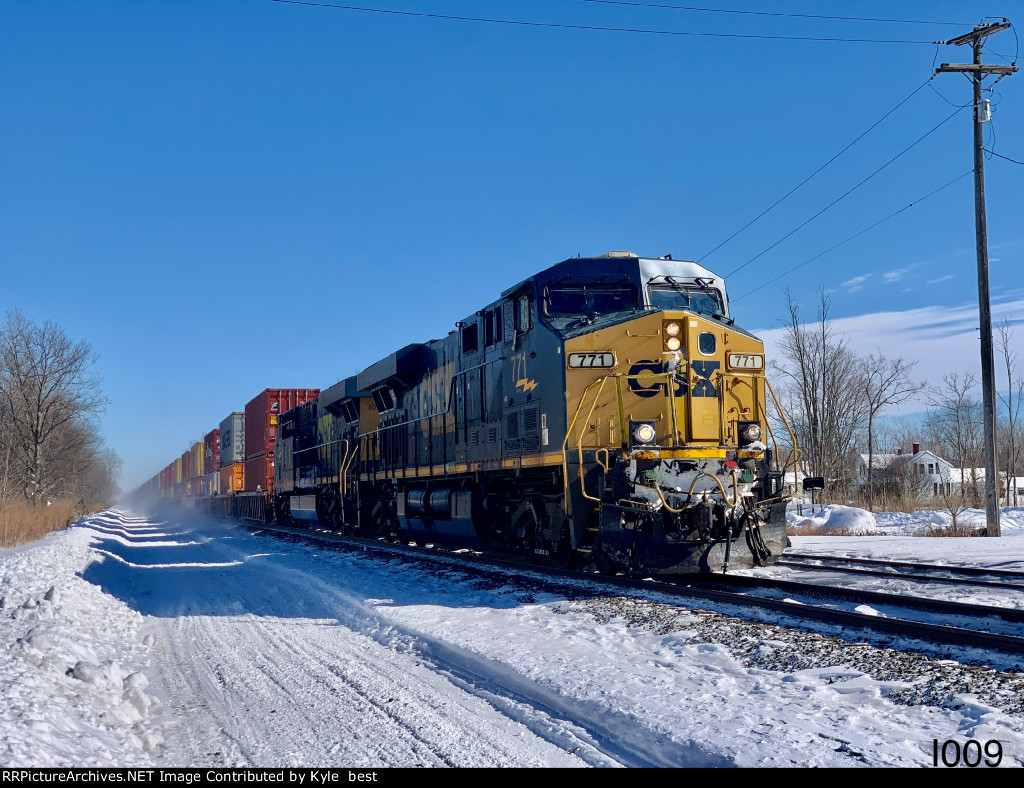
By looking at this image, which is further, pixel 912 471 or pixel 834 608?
pixel 912 471

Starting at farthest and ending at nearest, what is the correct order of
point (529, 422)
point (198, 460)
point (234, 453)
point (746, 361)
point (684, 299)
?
point (198, 460) < point (234, 453) < point (529, 422) < point (684, 299) < point (746, 361)

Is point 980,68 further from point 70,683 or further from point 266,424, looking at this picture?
point 266,424

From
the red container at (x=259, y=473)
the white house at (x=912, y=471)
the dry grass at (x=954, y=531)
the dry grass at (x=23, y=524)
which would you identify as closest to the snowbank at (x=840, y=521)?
the dry grass at (x=954, y=531)

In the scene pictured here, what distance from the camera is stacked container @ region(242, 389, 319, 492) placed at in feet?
103

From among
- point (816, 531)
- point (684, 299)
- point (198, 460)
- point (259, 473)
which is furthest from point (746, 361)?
point (198, 460)

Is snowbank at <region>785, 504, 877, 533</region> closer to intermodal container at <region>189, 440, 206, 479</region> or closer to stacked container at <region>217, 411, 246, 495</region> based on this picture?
stacked container at <region>217, 411, 246, 495</region>

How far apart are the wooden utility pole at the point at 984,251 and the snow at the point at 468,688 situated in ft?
36.5

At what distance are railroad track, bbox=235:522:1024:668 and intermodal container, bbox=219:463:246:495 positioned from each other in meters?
27.5

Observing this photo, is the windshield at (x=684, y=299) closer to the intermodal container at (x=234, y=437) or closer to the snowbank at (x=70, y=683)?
the snowbank at (x=70, y=683)

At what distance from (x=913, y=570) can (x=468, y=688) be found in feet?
25.8

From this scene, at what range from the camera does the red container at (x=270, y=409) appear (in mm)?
31152

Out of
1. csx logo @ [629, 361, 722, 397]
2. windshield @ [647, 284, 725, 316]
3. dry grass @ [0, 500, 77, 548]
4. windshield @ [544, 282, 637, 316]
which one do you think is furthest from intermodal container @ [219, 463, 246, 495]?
csx logo @ [629, 361, 722, 397]

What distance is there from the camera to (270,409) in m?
31.7
